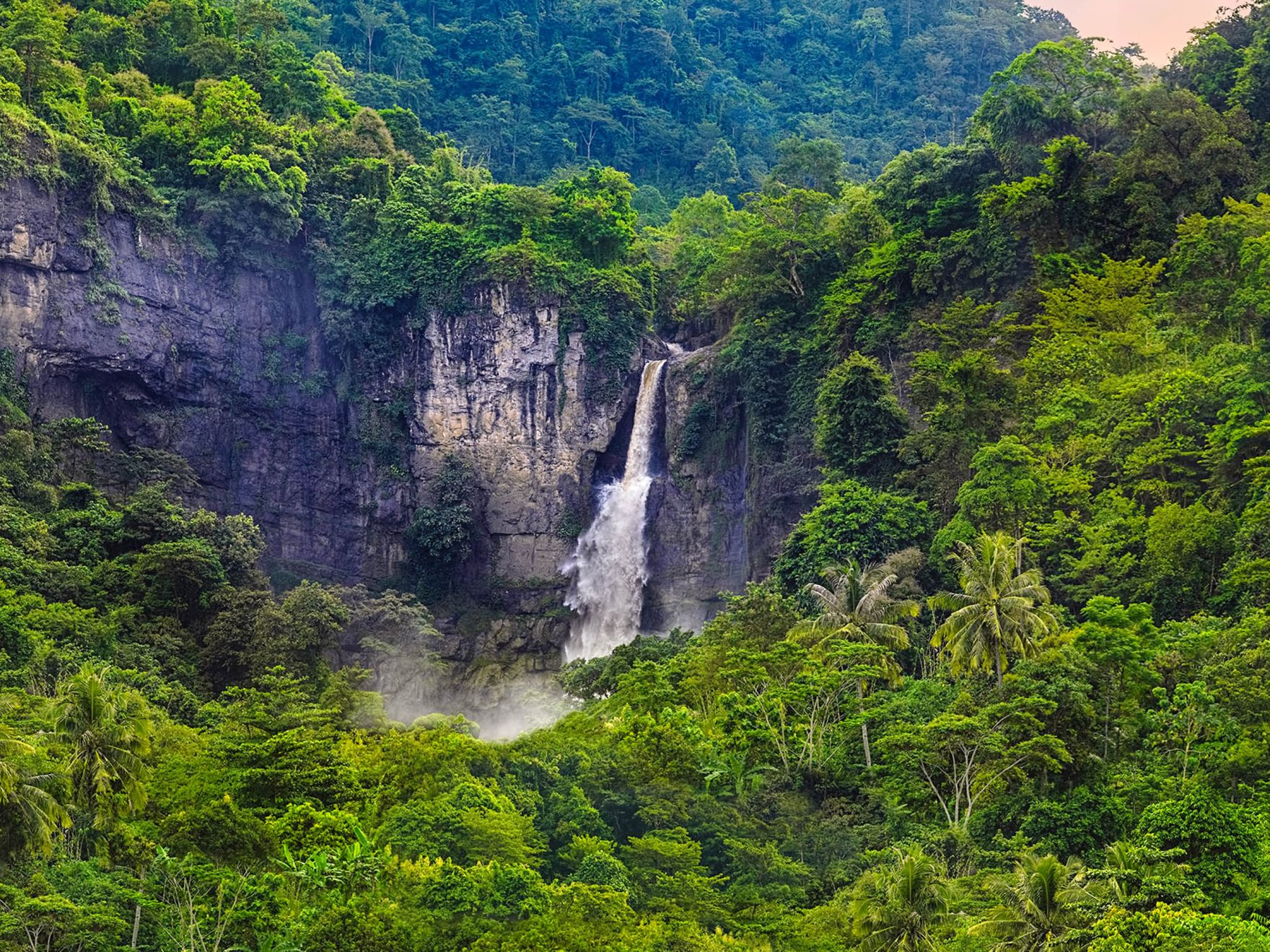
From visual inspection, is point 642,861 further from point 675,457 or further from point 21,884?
point 675,457

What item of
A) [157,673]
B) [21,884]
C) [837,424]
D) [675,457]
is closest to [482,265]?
[675,457]

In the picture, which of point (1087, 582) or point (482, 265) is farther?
point (482, 265)

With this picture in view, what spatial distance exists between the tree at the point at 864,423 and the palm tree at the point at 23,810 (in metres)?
23.8

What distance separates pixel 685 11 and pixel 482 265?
3432 cm

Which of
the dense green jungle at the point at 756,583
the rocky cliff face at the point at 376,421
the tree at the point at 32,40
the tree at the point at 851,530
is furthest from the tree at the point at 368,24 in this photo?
the tree at the point at 851,530

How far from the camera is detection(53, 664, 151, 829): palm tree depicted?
1029 inches

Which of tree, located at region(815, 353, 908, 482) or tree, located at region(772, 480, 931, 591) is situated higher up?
tree, located at region(815, 353, 908, 482)

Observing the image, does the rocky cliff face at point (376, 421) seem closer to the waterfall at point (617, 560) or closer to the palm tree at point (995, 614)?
the waterfall at point (617, 560)

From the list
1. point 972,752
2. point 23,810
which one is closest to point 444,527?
point 972,752

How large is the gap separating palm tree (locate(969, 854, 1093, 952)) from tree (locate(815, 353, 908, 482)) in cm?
1966

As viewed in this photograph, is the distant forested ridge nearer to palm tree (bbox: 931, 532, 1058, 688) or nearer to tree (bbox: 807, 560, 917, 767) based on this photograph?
tree (bbox: 807, 560, 917, 767)

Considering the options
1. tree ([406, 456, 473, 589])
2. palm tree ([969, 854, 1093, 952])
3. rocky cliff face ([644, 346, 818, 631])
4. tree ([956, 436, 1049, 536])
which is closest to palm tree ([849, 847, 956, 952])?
palm tree ([969, 854, 1093, 952])

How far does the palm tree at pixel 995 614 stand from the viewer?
3147 cm

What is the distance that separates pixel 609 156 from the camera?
72.5m
